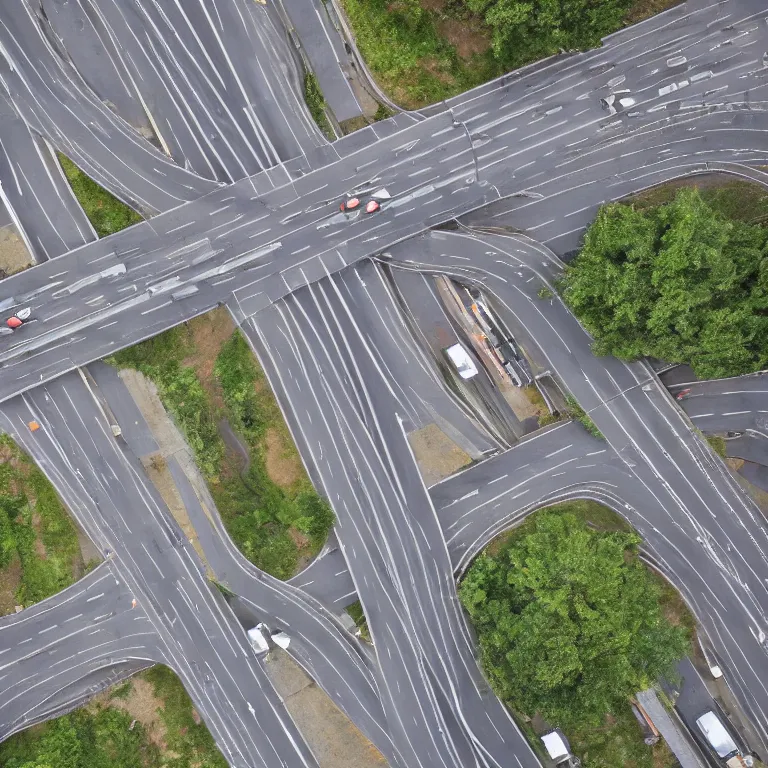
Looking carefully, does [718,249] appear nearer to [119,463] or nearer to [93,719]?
[119,463]

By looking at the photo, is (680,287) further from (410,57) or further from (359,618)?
(359,618)

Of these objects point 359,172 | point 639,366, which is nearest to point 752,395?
point 639,366

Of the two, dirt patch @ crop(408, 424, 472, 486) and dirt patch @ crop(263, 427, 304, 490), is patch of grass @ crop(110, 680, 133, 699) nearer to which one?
dirt patch @ crop(263, 427, 304, 490)

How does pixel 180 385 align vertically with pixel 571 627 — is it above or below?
above

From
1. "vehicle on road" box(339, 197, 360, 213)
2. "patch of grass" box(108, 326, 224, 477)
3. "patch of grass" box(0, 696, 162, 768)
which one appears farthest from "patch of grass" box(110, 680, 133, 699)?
"vehicle on road" box(339, 197, 360, 213)

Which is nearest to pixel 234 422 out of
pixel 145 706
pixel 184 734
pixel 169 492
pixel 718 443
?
pixel 169 492

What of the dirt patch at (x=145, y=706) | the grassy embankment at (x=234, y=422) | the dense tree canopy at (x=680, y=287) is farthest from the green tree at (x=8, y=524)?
the dense tree canopy at (x=680, y=287)

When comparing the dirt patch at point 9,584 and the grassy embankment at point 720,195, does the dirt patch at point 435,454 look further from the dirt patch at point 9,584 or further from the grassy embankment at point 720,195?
the dirt patch at point 9,584
